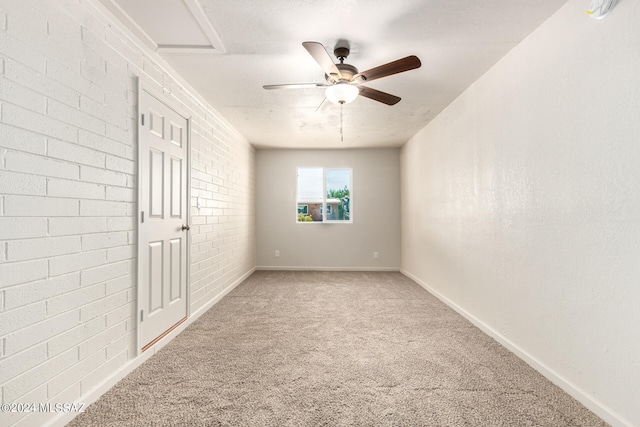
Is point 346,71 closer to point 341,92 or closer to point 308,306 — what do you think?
point 341,92

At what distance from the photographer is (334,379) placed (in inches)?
80.8

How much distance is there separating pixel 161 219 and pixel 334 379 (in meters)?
1.87

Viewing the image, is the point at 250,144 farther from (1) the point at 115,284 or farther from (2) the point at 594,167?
(2) the point at 594,167

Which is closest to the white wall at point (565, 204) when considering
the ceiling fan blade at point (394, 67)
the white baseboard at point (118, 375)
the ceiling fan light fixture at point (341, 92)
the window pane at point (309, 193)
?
the ceiling fan blade at point (394, 67)

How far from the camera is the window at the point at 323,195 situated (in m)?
6.25

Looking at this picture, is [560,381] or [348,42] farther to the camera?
[348,42]

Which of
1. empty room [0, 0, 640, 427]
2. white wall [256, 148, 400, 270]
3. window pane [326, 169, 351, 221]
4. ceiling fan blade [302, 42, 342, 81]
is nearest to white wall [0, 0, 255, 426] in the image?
empty room [0, 0, 640, 427]

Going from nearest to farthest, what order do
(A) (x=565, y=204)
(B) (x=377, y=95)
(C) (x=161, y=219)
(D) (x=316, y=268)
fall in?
1. (A) (x=565, y=204)
2. (C) (x=161, y=219)
3. (B) (x=377, y=95)
4. (D) (x=316, y=268)

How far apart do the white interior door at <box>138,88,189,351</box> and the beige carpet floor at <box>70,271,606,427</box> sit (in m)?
0.29

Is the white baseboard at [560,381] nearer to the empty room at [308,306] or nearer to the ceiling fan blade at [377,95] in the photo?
the empty room at [308,306]

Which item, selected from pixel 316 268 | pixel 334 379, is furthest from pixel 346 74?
pixel 316 268

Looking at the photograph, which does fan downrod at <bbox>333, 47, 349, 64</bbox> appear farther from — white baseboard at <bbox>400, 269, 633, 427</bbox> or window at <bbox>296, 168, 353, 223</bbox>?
window at <bbox>296, 168, 353, 223</bbox>

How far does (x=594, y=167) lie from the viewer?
1.72 metres

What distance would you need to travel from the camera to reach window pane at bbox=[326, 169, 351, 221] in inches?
246
